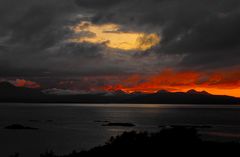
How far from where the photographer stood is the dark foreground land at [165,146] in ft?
124

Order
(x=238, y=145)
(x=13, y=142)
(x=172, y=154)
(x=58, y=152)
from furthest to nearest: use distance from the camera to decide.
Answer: (x=13, y=142)
(x=58, y=152)
(x=238, y=145)
(x=172, y=154)

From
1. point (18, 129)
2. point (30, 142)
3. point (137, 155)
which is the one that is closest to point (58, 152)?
point (30, 142)

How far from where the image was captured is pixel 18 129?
11850 cm

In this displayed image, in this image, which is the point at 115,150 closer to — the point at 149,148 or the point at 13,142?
the point at 149,148

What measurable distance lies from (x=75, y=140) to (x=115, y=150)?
52.9m

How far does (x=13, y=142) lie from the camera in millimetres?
87125

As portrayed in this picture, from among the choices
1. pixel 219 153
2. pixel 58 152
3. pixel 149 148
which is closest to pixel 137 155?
pixel 149 148

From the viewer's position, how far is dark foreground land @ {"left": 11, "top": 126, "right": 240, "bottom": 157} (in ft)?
124

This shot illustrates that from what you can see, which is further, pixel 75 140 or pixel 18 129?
pixel 18 129

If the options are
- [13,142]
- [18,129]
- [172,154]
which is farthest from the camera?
[18,129]

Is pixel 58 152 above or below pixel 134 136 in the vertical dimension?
below

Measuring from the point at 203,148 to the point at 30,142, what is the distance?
57927mm

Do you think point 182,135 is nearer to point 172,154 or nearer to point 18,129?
point 172,154

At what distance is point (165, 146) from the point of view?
3919cm
